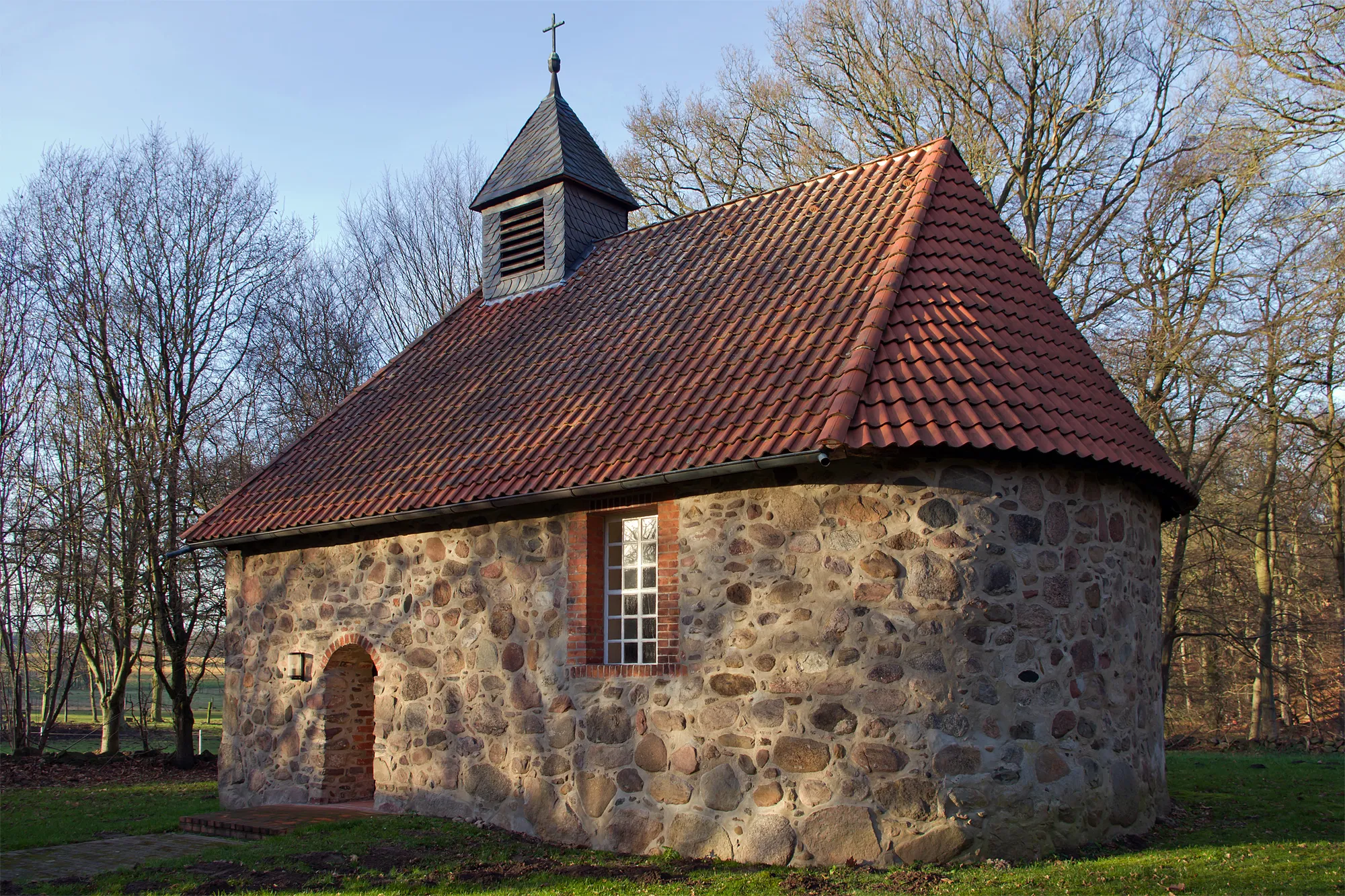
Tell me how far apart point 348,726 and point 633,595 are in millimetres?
4008

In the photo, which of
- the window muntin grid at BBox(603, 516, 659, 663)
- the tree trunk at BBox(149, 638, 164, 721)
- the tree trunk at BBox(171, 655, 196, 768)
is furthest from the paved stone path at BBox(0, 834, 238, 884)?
the tree trunk at BBox(149, 638, 164, 721)

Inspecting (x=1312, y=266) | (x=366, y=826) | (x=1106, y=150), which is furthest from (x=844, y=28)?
(x=366, y=826)

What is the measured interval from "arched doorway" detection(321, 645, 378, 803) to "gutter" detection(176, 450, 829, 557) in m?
1.35

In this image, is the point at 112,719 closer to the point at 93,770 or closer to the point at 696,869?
the point at 93,770

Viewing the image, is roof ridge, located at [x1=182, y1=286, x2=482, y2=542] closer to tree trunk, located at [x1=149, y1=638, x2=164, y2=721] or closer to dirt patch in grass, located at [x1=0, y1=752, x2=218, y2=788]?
dirt patch in grass, located at [x1=0, y1=752, x2=218, y2=788]

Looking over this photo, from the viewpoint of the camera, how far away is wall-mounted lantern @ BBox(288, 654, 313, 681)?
35.0 feet

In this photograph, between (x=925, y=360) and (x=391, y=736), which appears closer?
(x=925, y=360)

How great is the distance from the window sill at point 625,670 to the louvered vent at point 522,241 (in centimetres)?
642

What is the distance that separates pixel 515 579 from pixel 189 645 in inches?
484

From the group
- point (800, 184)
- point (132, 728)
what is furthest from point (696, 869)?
point (132, 728)

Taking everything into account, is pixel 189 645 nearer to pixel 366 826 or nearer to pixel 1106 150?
pixel 366 826

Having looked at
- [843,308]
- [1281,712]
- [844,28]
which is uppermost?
[844,28]

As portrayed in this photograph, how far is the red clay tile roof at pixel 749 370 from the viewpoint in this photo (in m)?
7.61

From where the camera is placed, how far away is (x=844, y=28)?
61.5ft
